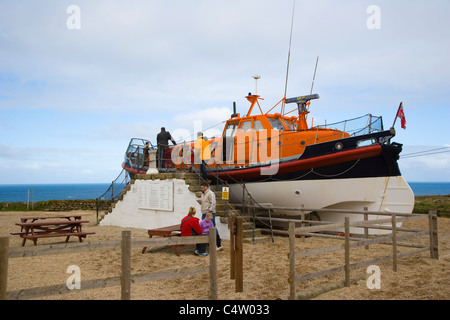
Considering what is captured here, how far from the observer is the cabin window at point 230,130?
13.6 m

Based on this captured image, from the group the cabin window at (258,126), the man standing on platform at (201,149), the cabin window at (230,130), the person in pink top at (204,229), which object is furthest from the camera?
the man standing on platform at (201,149)

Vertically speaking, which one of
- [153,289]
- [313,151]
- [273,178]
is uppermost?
[313,151]

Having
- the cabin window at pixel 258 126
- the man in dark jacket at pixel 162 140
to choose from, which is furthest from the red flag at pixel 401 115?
the man in dark jacket at pixel 162 140

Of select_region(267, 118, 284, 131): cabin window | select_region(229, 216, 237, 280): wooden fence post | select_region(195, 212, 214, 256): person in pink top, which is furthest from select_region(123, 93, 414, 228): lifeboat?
select_region(229, 216, 237, 280): wooden fence post

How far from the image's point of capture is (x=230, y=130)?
1368 cm

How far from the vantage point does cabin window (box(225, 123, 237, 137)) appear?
44.5ft

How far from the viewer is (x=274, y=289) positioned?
604cm

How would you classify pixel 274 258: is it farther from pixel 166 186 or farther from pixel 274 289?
pixel 166 186

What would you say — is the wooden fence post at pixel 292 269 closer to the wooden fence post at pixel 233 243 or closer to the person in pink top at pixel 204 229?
the wooden fence post at pixel 233 243

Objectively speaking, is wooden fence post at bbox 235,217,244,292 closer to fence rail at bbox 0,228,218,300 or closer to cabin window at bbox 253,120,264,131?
fence rail at bbox 0,228,218,300
